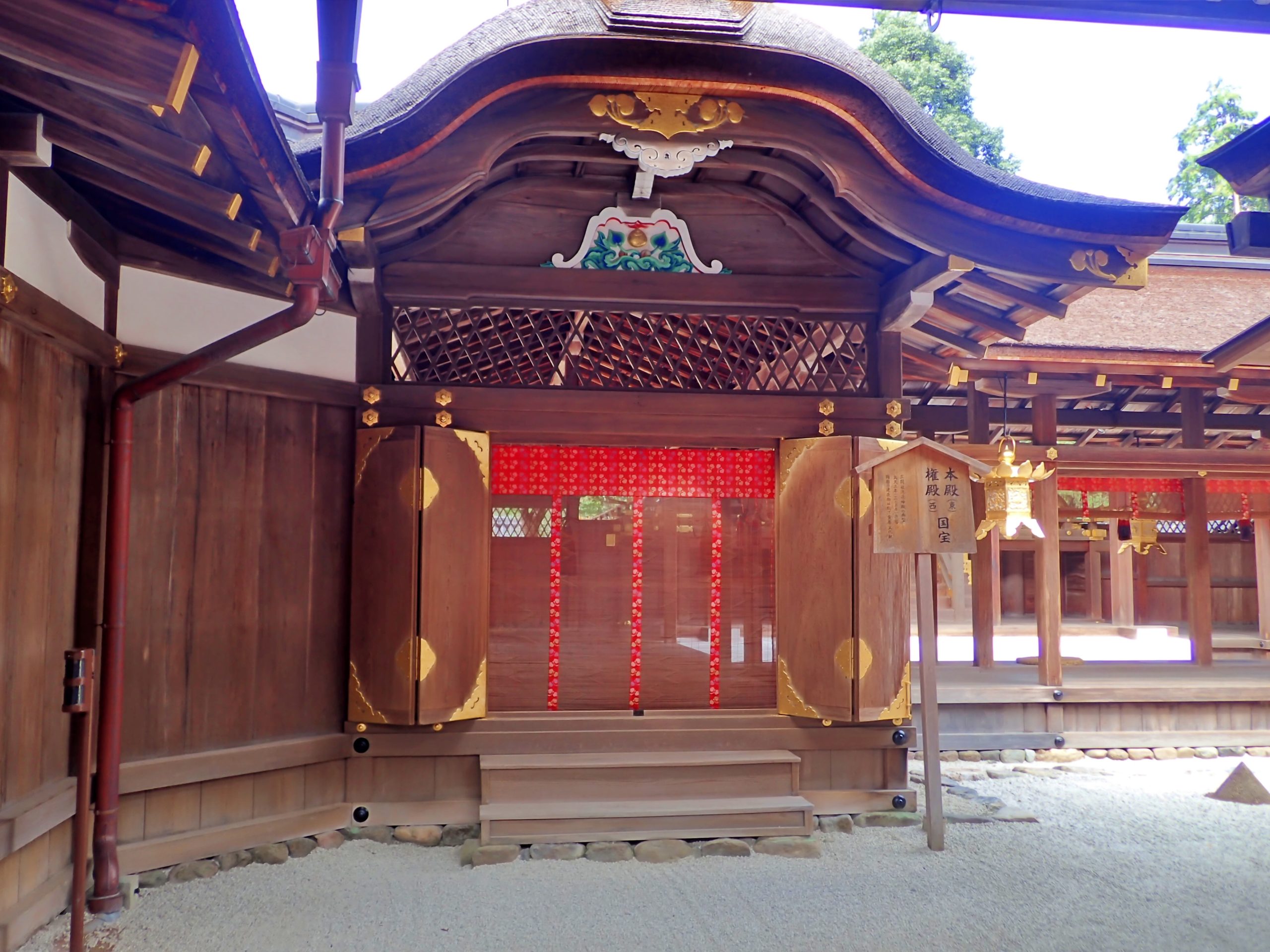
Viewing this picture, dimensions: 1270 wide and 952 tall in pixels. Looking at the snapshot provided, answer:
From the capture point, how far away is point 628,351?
245 inches

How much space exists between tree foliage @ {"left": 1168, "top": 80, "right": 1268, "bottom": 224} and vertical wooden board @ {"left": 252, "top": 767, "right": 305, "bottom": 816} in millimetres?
26004

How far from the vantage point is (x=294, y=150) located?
4.78 meters

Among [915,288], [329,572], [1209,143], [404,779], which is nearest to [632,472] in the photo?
[329,572]

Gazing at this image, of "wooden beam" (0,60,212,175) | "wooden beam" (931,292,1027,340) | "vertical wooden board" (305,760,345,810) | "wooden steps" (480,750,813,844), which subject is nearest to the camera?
"wooden beam" (0,60,212,175)

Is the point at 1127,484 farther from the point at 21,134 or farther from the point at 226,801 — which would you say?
the point at 21,134

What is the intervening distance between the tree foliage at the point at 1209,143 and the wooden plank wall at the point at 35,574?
26702 millimetres

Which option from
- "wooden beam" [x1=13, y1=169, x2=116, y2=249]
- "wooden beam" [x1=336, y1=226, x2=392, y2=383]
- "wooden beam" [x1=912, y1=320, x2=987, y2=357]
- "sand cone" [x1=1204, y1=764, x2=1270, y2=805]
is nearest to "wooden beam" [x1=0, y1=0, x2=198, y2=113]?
"wooden beam" [x1=13, y1=169, x2=116, y2=249]

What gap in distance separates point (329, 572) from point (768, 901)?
323 cm

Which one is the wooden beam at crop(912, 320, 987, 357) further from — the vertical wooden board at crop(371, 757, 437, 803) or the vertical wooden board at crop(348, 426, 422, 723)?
the vertical wooden board at crop(371, 757, 437, 803)

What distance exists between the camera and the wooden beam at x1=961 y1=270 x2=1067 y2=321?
19.8 feet

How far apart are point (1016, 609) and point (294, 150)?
53.8ft

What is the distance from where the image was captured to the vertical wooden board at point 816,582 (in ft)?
19.9

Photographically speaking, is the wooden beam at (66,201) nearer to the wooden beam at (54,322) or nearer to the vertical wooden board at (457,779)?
the wooden beam at (54,322)

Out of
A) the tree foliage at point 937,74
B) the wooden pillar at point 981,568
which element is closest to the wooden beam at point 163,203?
the wooden pillar at point 981,568
